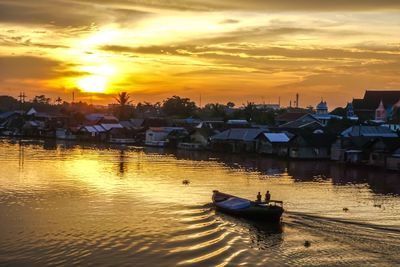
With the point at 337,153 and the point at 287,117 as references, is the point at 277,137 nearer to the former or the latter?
the point at 337,153

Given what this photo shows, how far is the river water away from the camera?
17469 millimetres

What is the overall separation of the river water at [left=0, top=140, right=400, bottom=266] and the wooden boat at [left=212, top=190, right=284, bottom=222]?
1.56ft

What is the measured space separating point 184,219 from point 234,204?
2.63 metres

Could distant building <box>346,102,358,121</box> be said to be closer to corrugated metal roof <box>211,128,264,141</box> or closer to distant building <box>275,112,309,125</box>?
distant building <box>275,112,309,125</box>

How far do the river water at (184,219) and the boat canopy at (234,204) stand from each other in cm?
67

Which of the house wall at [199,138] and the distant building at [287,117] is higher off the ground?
the distant building at [287,117]

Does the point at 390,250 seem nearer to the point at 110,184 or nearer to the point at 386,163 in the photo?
the point at 110,184

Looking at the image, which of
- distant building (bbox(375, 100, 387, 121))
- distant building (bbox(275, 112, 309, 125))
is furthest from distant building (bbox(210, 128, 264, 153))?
distant building (bbox(375, 100, 387, 121))

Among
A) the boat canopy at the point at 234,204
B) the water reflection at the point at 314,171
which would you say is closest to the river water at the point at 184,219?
the water reflection at the point at 314,171

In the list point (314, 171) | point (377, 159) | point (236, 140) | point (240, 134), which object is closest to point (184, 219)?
point (314, 171)

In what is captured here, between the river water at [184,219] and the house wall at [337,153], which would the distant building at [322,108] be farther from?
the river water at [184,219]

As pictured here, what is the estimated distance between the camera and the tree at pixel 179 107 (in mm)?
106062

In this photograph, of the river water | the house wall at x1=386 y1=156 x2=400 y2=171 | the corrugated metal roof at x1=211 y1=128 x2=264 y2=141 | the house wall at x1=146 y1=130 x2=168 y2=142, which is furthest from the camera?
the house wall at x1=146 y1=130 x2=168 y2=142

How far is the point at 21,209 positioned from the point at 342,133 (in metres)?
36.9
